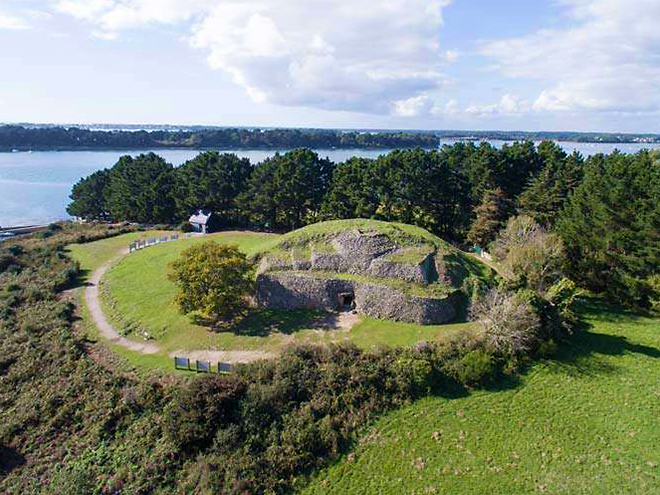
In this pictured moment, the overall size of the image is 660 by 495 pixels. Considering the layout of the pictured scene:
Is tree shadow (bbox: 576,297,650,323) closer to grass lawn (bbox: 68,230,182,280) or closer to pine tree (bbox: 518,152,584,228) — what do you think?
pine tree (bbox: 518,152,584,228)

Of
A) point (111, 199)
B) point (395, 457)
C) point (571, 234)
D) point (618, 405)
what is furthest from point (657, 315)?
point (111, 199)

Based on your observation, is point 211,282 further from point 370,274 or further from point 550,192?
point 550,192

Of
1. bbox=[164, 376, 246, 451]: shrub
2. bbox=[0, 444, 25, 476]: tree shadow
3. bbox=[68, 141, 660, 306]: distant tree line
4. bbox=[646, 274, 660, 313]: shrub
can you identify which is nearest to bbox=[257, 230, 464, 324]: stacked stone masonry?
bbox=[164, 376, 246, 451]: shrub

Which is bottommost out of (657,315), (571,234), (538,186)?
(657,315)

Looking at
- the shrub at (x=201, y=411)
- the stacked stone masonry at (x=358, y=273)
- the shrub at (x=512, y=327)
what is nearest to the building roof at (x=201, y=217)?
the stacked stone masonry at (x=358, y=273)

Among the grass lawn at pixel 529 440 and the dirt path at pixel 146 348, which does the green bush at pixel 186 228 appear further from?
the grass lawn at pixel 529 440

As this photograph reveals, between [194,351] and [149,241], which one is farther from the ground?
[149,241]

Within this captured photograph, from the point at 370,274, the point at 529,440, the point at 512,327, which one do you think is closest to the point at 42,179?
the point at 370,274

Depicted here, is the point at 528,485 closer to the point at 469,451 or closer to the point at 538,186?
the point at 469,451
